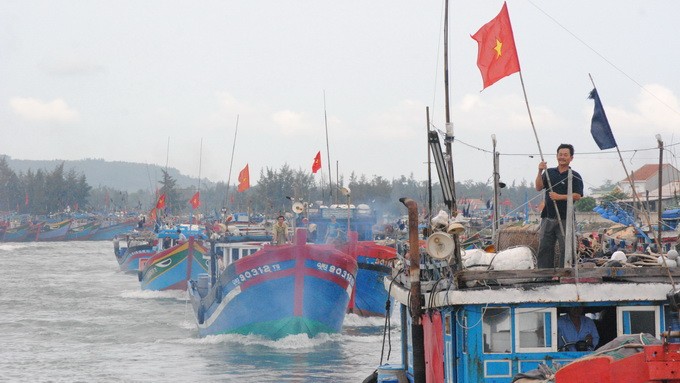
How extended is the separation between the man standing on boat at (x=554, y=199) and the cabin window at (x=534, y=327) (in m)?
1.28

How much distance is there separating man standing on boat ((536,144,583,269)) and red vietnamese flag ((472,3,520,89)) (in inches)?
69.3

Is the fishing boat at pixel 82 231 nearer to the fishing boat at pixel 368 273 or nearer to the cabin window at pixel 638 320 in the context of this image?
the fishing boat at pixel 368 273

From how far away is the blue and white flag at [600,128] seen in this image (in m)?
13.0

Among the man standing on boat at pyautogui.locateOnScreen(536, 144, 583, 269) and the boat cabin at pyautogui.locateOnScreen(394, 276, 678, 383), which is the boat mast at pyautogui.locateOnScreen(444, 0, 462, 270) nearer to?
the boat cabin at pyautogui.locateOnScreen(394, 276, 678, 383)

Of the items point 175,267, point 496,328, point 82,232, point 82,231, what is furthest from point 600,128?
point 82,232

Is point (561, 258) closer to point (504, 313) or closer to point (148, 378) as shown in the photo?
point (504, 313)

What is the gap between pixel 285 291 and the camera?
86.4 feet

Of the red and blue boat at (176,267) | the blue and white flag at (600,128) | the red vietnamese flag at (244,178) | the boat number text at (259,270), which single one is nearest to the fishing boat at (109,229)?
the red and blue boat at (176,267)

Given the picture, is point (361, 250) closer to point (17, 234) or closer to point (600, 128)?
point (600, 128)

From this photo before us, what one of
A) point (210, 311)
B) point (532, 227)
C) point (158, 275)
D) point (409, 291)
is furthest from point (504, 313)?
point (158, 275)

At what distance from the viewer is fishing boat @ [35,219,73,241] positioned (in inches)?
4631

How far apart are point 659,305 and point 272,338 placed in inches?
675

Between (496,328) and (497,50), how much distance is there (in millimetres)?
4216

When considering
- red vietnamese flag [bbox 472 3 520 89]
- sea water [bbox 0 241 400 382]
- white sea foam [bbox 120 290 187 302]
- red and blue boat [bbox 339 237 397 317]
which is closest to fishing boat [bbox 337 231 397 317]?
red and blue boat [bbox 339 237 397 317]
